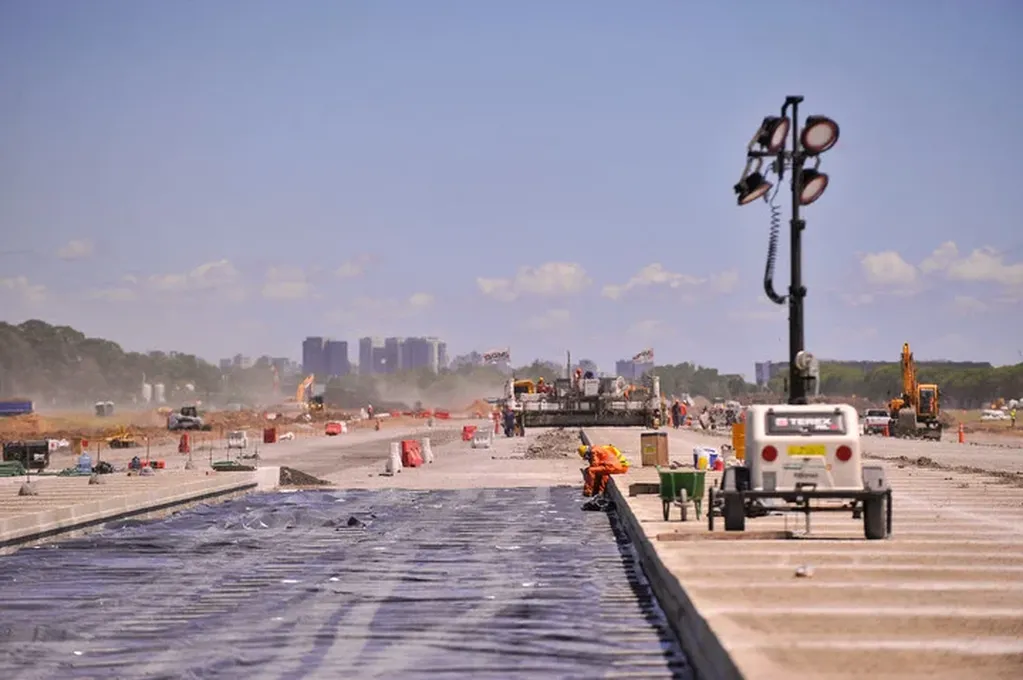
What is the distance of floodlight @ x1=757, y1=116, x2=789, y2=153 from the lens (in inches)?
746

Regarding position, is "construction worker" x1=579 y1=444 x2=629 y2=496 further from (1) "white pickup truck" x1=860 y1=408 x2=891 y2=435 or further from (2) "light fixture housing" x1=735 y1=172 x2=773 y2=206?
(1) "white pickup truck" x1=860 y1=408 x2=891 y2=435

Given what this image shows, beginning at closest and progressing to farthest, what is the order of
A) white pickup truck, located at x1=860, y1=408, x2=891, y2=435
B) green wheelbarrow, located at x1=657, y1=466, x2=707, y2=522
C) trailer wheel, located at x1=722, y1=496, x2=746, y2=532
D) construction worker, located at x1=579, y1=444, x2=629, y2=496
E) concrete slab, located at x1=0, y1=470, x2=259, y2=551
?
trailer wheel, located at x1=722, y1=496, x2=746, y2=532 → green wheelbarrow, located at x1=657, y1=466, x2=707, y2=522 → concrete slab, located at x1=0, y1=470, x2=259, y2=551 → construction worker, located at x1=579, y1=444, x2=629, y2=496 → white pickup truck, located at x1=860, y1=408, x2=891, y2=435

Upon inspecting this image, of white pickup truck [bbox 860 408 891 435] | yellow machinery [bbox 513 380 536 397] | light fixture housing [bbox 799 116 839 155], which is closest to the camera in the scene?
light fixture housing [bbox 799 116 839 155]

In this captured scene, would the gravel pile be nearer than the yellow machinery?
Yes

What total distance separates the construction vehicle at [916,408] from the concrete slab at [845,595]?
53.1 meters

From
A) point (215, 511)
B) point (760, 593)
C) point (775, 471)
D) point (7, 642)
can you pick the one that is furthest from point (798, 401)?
point (215, 511)

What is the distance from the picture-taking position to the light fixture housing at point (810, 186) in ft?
62.4

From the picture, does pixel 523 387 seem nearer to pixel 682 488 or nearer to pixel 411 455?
pixel 411 455

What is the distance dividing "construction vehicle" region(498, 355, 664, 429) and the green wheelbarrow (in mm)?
49124

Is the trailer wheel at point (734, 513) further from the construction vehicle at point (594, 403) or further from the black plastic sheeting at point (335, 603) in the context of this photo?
the construction vehicle at point (594, 403)

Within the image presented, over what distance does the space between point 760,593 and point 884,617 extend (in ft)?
4.97

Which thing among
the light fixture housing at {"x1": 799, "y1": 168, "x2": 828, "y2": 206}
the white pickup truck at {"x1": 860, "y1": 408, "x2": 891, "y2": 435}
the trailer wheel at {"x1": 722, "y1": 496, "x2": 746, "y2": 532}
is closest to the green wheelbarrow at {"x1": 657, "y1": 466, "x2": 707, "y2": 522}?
the trailer wheel at {"x1": 722, "y1": 496, "x2": 746, "y2": 532}

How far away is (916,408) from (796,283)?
5991cm

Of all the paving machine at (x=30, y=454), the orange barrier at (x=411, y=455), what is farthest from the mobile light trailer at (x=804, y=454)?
the paving machine at (x=30, y=454)
